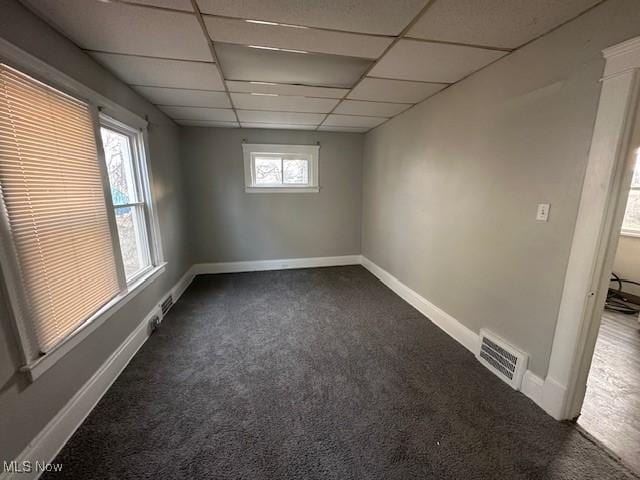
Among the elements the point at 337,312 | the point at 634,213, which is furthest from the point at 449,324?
the point at 634,213

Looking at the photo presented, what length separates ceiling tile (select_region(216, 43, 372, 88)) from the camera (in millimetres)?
1855

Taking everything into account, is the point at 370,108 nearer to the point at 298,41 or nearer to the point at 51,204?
the point at 298,41

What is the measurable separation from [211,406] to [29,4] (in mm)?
2436

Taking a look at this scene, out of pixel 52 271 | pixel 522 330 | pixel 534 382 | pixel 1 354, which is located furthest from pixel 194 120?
pixel 534 382

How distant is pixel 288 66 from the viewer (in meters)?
2.04

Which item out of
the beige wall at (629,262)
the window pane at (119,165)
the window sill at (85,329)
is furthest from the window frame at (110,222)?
the beige wall at (629,262)

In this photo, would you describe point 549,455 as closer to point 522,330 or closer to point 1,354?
point 522,330

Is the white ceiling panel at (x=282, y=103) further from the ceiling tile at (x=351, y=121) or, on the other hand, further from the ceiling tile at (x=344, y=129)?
the ceiling tile at (x=344, y=129)

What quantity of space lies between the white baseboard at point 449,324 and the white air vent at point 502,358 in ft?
0.15

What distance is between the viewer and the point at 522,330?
5.98 feet

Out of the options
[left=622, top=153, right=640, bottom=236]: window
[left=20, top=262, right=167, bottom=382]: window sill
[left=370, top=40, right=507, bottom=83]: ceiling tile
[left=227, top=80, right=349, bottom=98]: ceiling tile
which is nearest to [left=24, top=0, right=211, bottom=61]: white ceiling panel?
[left=227, top=80, right=349, bottom=98]: ceiling tile

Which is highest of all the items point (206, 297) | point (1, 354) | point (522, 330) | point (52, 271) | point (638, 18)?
→ point (638, 18)

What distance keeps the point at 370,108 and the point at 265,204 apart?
86.8 inches

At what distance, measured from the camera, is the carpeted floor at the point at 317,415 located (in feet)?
4.35
